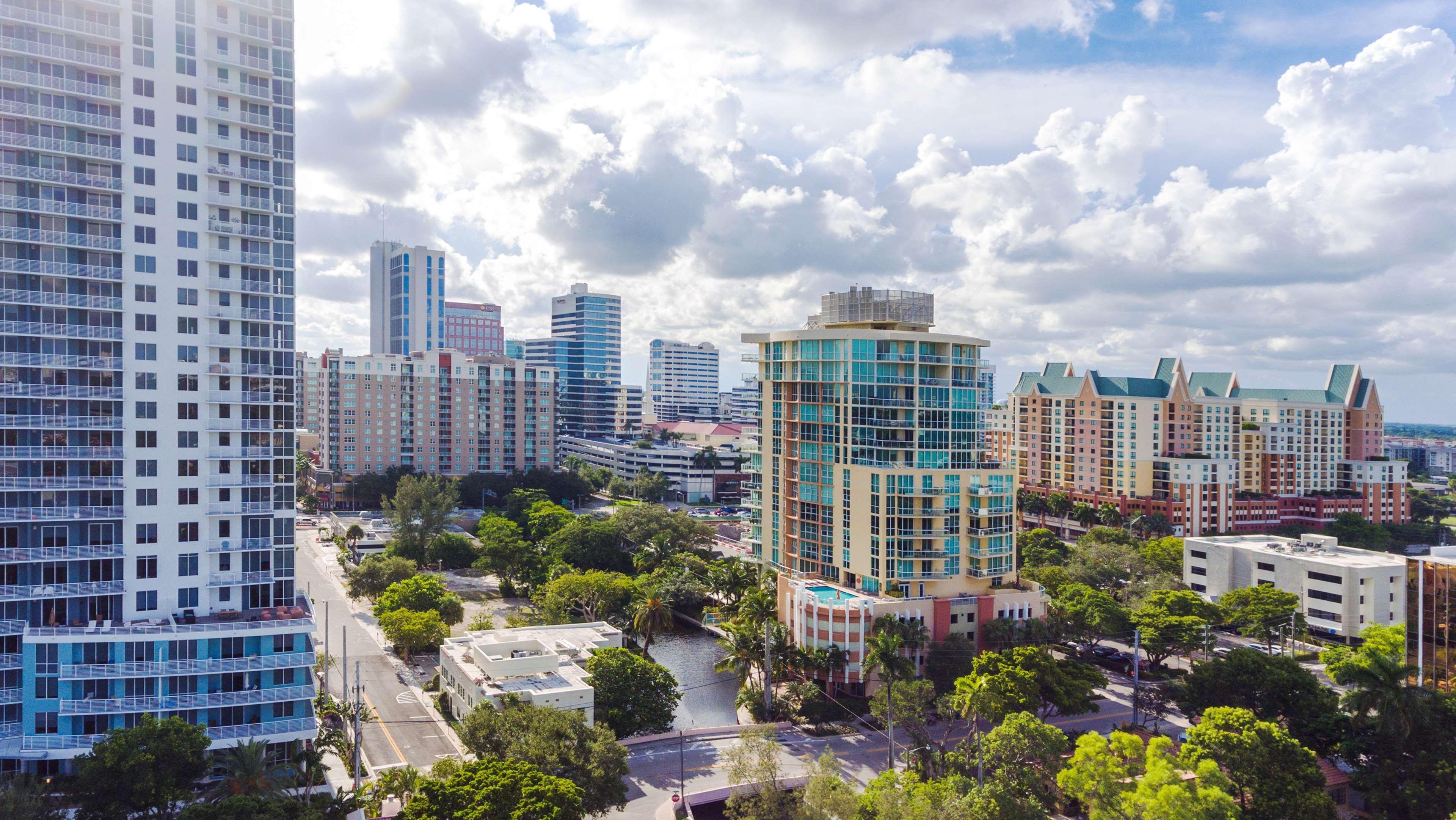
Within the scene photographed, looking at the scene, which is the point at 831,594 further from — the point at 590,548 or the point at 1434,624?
the point at 590,548

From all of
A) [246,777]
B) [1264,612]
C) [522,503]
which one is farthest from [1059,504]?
[246,777]

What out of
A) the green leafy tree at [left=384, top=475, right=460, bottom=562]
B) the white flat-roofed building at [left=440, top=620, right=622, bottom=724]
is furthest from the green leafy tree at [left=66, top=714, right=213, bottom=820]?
the green leafy tree at [left=384, top=475, right=460, bottom=562]

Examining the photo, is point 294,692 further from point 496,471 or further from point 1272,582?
point 496,471

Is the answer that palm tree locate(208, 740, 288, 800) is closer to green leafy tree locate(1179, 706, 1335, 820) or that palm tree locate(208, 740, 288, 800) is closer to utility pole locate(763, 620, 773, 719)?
utility pole locate(763, 620, 773, 719)

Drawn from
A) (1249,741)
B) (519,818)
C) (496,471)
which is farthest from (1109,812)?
(496,471)

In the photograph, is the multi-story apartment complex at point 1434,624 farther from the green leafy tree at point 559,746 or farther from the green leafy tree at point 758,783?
the green leafy tree at point 559,746

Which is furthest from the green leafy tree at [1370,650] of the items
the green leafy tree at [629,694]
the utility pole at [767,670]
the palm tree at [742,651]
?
the green leafy tree at [629,694]
